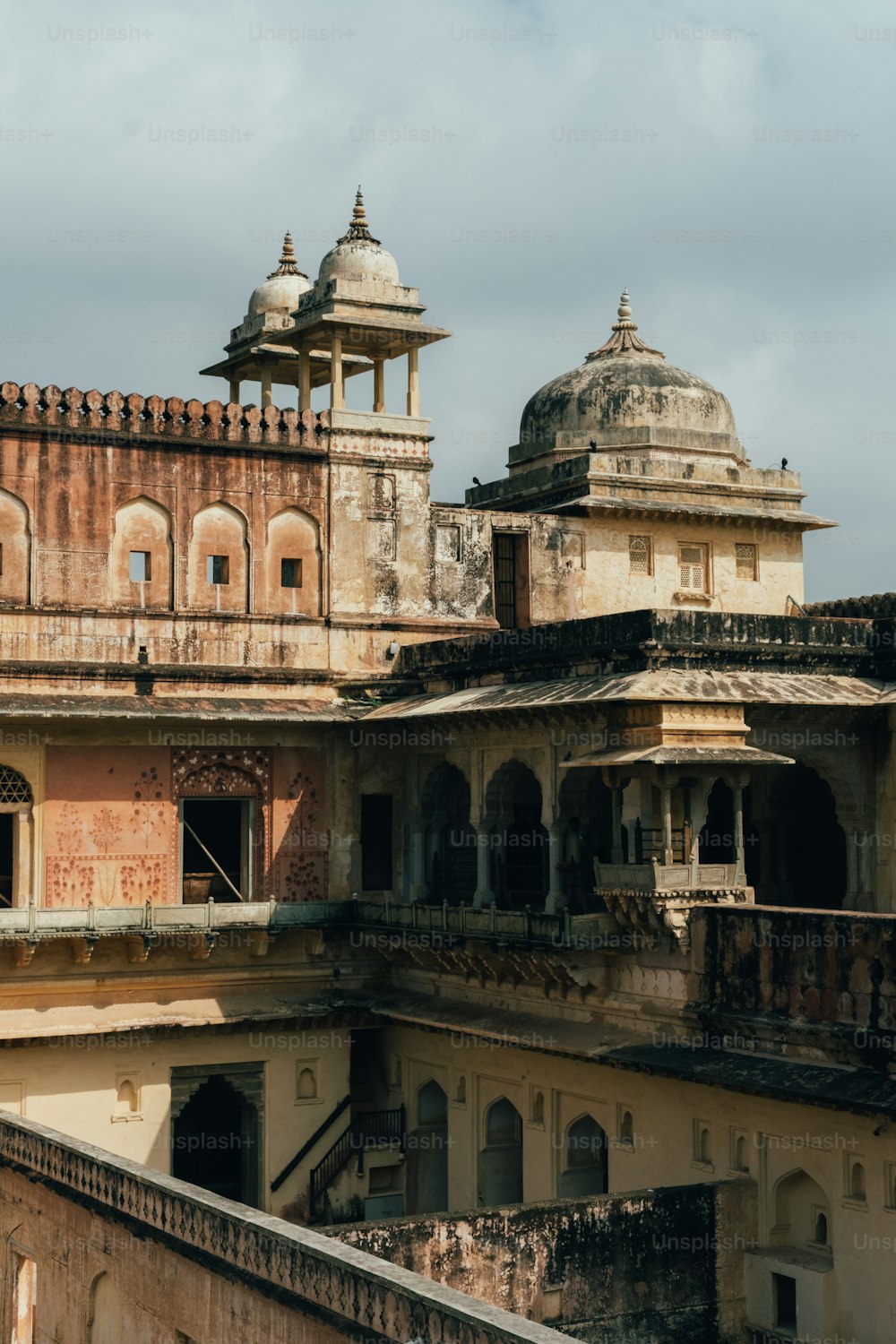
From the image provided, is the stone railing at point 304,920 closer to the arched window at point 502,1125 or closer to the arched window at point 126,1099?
the arched window at point 126,1099

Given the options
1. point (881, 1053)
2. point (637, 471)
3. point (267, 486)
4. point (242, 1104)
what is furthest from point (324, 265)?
point (881, 1053)

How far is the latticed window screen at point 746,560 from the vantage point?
25922 millimetres

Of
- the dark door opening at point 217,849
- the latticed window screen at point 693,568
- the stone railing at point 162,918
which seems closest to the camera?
the stone railing at point 162,918

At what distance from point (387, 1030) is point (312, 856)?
2.29 meters

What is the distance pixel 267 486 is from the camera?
23016 mm

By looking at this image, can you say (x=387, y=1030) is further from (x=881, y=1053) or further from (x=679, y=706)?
(x=881, y=1053)

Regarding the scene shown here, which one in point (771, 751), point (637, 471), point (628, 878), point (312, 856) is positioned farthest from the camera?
point (637, 471)

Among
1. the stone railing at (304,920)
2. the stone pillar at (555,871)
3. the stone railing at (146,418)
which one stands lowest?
the stone railing at (304,920)

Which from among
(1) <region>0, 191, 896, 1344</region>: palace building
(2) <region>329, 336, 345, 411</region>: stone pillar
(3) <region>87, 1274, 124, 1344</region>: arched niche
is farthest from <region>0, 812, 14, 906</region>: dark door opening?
(3) <region>87, 1274, 124, 1344</region>: arched niche

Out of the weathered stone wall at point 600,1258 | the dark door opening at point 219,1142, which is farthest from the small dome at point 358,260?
the weathered stone wall at point 600,1258

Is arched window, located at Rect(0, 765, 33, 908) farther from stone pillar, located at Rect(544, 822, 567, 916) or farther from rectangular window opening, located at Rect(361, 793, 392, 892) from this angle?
stone pillar, located at Rect(544, 822, 567, 916)

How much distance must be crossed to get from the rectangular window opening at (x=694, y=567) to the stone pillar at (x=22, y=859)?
917 cm

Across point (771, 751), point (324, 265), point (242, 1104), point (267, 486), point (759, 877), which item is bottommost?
point (242, 1104)

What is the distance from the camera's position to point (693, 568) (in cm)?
2559
